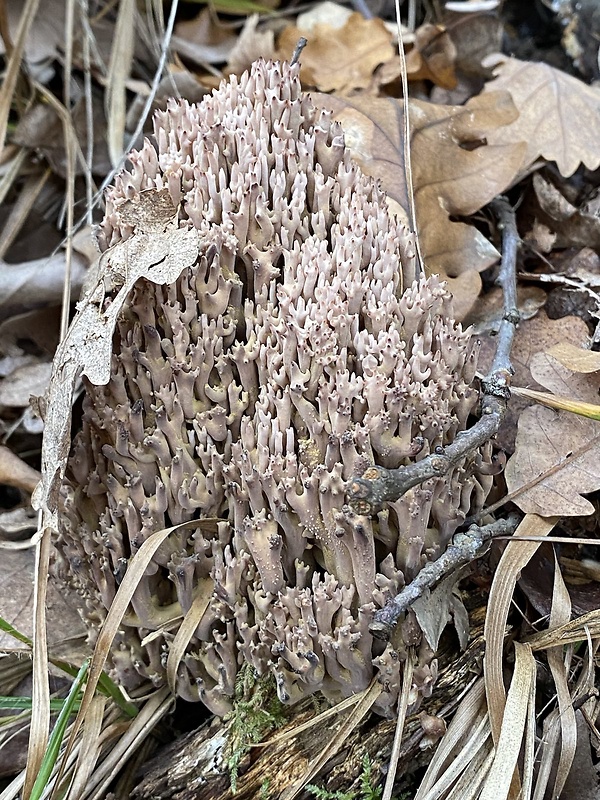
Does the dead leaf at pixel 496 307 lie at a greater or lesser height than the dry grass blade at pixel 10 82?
lesser

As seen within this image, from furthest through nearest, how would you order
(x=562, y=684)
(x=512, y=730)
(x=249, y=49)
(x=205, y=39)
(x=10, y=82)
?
(x=205, y=39)
(x=249, y=49)
(x=10, y=82)
(x=562, y=684)
(x=512, y=730)

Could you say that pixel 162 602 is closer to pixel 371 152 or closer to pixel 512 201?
pixel 371 152

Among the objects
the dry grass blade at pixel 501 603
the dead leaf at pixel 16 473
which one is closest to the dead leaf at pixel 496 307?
the dry grass blade at pixel 501 603

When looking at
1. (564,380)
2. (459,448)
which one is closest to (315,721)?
(459,448)

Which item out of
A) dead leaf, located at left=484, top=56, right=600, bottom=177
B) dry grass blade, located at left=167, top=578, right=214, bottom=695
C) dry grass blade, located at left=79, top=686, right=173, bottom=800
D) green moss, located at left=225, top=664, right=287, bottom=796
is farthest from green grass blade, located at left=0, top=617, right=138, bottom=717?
dead leaf, located at left=484, top=56, right=600, bottom=177

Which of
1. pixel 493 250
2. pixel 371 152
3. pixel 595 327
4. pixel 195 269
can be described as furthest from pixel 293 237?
pixel 595 327

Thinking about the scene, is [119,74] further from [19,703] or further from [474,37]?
[19,703]

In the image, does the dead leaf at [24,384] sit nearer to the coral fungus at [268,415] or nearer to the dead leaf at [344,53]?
the coral fungus at [268,415]
